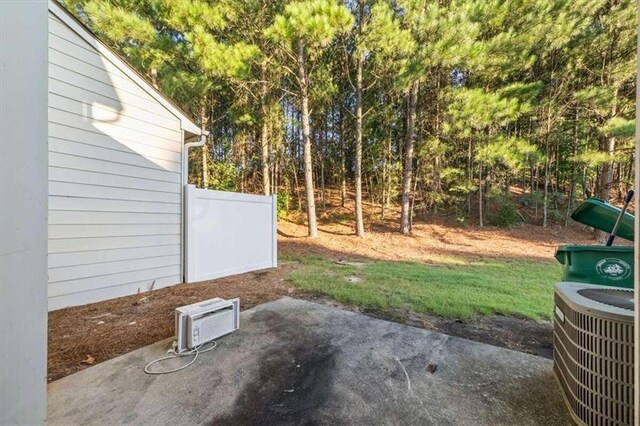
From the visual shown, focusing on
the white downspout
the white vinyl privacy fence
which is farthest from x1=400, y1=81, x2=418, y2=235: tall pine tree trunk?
the white downspout

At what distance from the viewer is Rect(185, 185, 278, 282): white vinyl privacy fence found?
15.3ft

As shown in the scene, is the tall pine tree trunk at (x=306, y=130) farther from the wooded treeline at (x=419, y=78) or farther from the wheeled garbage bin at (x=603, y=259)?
the wheeled garbage bin at (x=603, y=259)

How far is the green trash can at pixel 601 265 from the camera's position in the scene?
2199 mm

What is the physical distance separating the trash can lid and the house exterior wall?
386cm

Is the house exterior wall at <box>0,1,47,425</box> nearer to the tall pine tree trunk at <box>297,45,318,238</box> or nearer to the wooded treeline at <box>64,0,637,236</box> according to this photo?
the wooded treeline at <box>64,0,637,236</box>

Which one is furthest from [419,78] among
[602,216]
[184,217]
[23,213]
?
[23,213]

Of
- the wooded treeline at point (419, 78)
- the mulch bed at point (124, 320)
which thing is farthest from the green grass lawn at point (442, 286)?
the wooded treeline at point (419, 78)

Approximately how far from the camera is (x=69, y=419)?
5.20ft

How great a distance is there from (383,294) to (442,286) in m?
1.14

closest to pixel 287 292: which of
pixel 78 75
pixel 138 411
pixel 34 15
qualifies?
pixel 138 411

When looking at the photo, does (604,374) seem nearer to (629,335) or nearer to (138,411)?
(629,335)

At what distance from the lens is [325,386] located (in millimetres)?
1877

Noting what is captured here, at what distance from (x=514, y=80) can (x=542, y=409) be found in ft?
39.0

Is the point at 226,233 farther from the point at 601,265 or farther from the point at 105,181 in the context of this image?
the point at 601,265
